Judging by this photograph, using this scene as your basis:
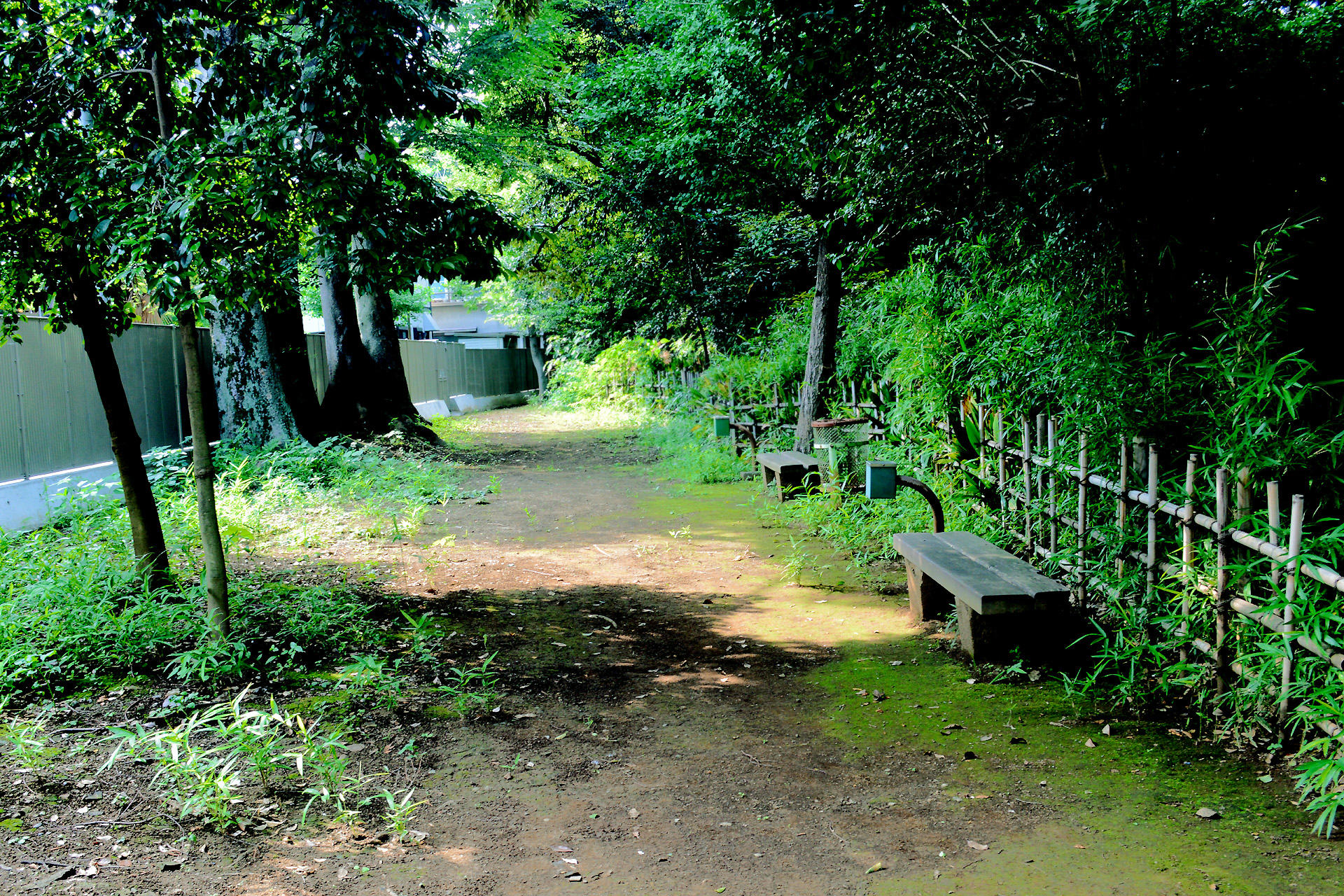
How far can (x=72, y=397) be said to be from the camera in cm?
949

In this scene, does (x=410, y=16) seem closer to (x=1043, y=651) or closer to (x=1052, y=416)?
(x=1052, y=416)

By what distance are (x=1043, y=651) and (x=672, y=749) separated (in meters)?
2.01

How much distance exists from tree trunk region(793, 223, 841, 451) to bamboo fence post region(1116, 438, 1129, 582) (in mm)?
6247

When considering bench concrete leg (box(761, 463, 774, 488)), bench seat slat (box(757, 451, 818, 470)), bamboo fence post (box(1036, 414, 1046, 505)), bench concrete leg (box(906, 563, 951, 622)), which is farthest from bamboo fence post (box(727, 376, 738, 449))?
bamboo fence post (box(1036, 414, 1046, 505))

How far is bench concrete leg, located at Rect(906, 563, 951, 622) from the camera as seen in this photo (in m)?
5.54

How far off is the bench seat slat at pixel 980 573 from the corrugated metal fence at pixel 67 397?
684cm

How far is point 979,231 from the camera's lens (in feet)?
19.4

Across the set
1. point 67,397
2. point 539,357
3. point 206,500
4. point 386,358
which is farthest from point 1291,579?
point 539,357

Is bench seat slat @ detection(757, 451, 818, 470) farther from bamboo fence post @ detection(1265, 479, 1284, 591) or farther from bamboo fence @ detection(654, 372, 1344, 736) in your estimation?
bamboo fence post @ detection(1265, 479, 1284, 591)

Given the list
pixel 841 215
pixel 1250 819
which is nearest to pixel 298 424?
pixel 841 215

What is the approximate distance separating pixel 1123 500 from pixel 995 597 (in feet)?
2.55

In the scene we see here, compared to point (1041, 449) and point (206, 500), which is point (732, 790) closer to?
point (1041, 449)

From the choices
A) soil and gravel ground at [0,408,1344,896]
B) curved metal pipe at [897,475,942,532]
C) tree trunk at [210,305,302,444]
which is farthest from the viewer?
tree trunk at [210,305,302,444]

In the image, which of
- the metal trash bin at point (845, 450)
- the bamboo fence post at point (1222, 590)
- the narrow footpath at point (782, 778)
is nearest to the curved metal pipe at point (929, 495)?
the narrow footpath at point (782, 778)
